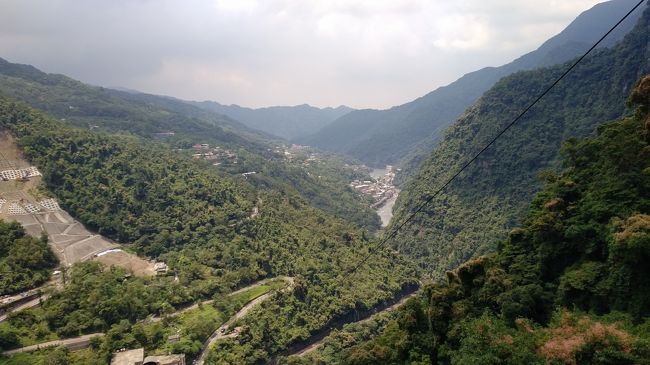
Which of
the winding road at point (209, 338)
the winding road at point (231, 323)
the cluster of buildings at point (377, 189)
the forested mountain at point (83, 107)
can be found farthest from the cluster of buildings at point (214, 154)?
the winding road at point (209, 338)

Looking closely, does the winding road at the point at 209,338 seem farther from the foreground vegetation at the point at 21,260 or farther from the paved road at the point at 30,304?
the foreground vegetation at the point at 21,260

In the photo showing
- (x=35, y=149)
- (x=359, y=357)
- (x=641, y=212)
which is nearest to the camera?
(x=641, y=212)

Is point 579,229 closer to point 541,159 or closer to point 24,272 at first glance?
point 24,272

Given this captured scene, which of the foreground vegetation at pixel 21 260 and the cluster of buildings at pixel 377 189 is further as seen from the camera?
the cluster of buildings at pixel 377 189

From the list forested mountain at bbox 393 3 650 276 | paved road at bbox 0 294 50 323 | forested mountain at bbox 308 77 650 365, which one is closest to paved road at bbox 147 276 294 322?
paved road at bbox 0 294 50 323

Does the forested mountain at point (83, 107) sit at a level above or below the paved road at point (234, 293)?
above

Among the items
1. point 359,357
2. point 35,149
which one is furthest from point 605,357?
point 35,149

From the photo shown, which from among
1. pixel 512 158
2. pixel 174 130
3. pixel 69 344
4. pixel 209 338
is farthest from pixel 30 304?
pixel 174 130
